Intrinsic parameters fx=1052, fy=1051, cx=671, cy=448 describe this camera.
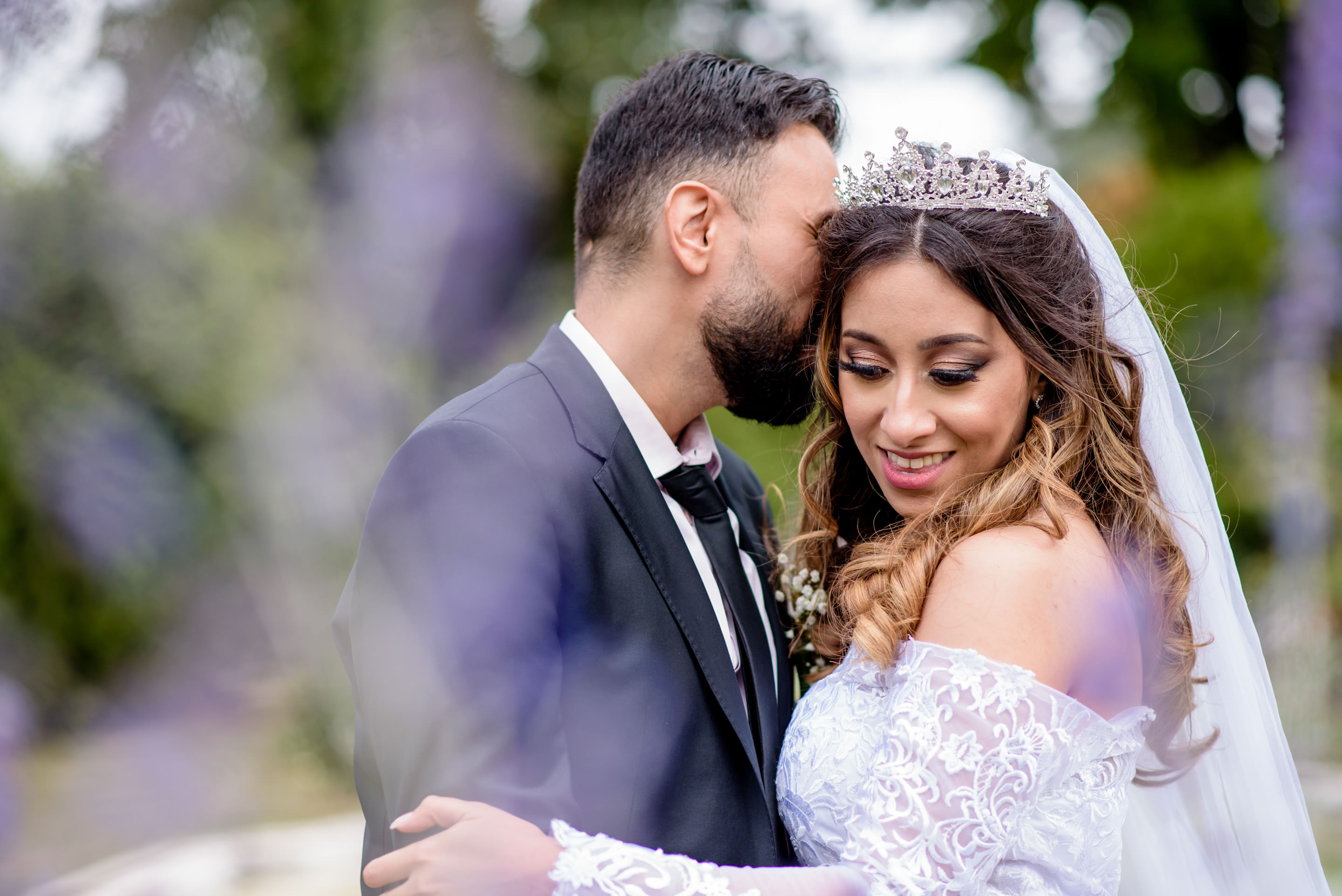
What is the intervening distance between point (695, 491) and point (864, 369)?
48 centimetres

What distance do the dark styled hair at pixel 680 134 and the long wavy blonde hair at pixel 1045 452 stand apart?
348 mm

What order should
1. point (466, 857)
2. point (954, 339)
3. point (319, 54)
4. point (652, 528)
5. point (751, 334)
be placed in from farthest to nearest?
point (319, 54) → point (751, 334) → point (652, 528) → point (954, 339) → point (466, 857)

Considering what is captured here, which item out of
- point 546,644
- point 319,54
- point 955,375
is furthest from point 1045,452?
point 319,54

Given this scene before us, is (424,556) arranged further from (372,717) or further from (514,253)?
(514,253)

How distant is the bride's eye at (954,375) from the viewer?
212cm

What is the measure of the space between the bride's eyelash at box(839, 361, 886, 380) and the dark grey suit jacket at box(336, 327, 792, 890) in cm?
50

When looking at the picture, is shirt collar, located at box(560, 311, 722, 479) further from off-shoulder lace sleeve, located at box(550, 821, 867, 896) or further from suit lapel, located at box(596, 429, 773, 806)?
off-shoulder lace sleeve, located at box(550, 821, 867, 896)

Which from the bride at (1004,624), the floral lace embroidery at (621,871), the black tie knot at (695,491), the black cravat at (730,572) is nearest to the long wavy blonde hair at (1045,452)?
the bride at (1004,624)

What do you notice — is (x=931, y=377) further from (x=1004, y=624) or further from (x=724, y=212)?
(x=724, y=212)

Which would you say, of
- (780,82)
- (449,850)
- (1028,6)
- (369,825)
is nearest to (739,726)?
(449,850)

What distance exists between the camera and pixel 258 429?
6.32 meters

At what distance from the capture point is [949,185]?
226 cm

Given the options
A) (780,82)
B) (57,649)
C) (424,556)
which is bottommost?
(57,649)

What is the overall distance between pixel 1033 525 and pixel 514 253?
27.2 ft
